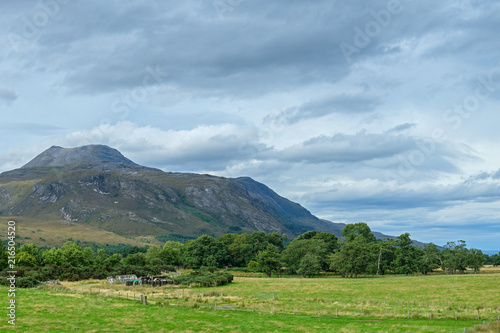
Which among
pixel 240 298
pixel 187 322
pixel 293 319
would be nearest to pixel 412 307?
pixel 293 319

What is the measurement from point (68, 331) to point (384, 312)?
32.2 m

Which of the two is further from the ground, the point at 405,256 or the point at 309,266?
the point at 405,256

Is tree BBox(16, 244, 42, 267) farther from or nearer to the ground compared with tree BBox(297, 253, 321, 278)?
farther from the ground

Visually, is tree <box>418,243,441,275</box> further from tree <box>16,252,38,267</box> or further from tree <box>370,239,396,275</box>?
tree <box>16,252,38,267</box>

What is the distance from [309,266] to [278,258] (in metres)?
11.6

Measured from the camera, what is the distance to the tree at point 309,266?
4409 inches

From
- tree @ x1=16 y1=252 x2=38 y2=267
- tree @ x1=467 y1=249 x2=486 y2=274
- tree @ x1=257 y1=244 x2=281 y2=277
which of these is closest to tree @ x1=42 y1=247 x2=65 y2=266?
tree @ x1=16 y1=252 x2=38 y2=267

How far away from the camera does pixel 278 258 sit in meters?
121

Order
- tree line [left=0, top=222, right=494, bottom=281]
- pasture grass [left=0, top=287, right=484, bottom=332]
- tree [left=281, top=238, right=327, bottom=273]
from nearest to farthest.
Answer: pasture grass [left=0, top=287, right=484, bottom=332] → tree line [left=0, top=222, right=494, bottom=281] → tree [left=281, top=238, right=327, bottom=273]

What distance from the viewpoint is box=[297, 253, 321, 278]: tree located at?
112 m

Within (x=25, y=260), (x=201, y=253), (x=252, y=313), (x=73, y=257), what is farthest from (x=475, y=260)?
(x=25, y=260)

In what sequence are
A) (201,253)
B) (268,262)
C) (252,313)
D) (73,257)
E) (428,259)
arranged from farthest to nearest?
(201,253) → (268,262) → (428,259) → (73,257) → (252,313)

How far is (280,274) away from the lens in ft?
400

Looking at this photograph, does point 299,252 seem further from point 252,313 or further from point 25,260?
point 252,313
